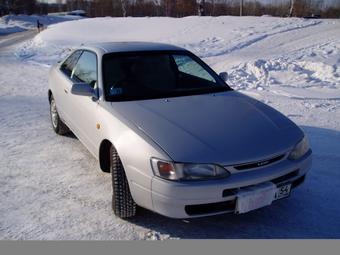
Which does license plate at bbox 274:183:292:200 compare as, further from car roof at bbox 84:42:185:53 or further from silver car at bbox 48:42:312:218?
car roof at bbox 84:42:185:53

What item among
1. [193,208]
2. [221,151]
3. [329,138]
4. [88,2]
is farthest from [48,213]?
[88,2]

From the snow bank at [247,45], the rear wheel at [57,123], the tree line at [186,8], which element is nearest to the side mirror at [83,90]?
the rear wheel at [57,123]

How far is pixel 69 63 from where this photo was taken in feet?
15.8

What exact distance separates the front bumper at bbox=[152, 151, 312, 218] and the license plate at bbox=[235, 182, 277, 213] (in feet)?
0.12

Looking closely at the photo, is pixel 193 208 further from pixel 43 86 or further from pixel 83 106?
pixel 43 86

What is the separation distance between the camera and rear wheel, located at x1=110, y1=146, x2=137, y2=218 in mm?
2903

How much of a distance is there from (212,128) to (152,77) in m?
1.13

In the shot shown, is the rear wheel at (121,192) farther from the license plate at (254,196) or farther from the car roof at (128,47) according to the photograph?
the car roof at (128,47)

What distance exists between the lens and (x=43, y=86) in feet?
28.4

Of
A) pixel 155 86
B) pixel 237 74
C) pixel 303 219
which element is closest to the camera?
pixel 303 219

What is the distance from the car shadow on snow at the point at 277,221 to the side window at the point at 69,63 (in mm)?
2365

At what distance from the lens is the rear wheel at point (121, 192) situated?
2.90m

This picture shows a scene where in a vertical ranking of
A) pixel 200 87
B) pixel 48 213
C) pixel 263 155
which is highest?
pixel 200 87

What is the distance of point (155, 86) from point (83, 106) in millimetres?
800
